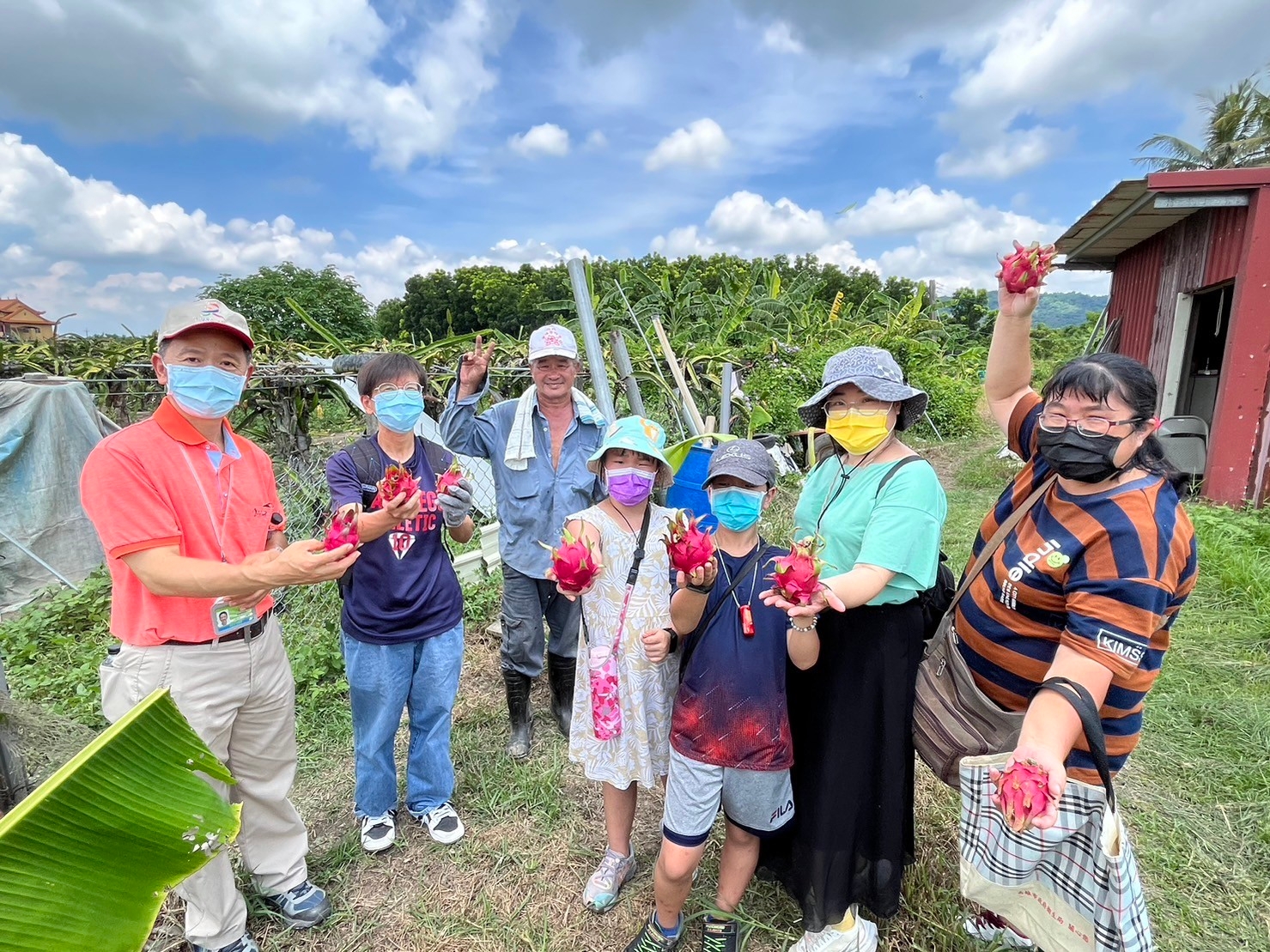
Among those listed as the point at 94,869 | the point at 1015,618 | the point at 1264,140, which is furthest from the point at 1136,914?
the point at 1264,140

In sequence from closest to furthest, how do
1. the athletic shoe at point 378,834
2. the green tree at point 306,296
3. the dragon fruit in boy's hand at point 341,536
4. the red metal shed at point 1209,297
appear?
1. the dragon fruit in boy's hand at point 341,536
2. the athletic shoe at point 378,834
3. the red metal shed at point 1209,297
4. the green tree at point 306,296

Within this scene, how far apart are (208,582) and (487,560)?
3542mm

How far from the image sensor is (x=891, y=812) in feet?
6.31

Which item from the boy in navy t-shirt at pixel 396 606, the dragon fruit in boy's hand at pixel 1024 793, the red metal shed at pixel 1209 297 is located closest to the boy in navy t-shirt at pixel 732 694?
the dragon fruit in boy's hand at pixel 1024 793

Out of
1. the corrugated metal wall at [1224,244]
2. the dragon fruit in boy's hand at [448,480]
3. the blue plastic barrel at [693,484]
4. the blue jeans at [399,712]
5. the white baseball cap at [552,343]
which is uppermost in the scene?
the corrugated metal wall at [1224,244]

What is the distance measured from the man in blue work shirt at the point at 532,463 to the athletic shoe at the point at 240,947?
1311 millimetres

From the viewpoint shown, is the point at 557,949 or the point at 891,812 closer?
the point at 891,812

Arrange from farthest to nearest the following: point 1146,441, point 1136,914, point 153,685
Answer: point 153,685 < point 1146,441 < point 1136,914

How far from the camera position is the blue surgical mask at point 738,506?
1842 millimetres

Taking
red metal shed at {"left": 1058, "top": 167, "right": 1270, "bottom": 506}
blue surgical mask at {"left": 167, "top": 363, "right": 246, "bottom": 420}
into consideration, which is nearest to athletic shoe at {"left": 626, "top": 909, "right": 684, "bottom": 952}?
blue surgical mask at {"left": 167, "top": 363, "right": 246, "bottom": 420}

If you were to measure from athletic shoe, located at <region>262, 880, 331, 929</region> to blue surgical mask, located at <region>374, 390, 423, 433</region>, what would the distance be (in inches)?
66.1

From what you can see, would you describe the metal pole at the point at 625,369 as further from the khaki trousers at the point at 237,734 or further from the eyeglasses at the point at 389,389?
the khaki trousers at the point at 237,734

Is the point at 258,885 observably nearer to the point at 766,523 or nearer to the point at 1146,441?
the point at 1146,441

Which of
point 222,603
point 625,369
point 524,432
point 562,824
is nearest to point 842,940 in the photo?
point 562,824
